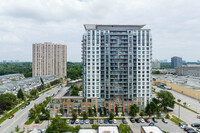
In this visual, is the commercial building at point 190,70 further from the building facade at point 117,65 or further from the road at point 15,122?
the road at point 15,122

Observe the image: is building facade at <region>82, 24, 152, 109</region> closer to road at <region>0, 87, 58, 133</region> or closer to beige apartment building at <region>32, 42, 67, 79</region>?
road at <region>0, 87, 58, 133</region>

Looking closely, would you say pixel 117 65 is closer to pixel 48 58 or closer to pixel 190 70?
pixel 48 58

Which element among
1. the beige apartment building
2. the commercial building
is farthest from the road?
the commercial building

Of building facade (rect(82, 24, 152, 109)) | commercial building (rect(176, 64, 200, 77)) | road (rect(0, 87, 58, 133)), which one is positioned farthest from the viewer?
commercial building (rect(176, 64, 200, 77))

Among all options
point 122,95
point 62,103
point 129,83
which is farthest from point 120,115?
point 62,103

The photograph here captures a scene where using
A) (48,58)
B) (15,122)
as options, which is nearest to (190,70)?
(48,58)

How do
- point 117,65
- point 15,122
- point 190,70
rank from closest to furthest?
point 15,122 < point 117,65 < point 190,70

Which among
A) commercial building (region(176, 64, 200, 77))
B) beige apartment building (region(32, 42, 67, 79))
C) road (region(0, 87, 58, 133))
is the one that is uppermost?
beige apartment building (region(32, 42, 67, 79))

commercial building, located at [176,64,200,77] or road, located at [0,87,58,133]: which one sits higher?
commercial building, located at [176,64,200,77]
